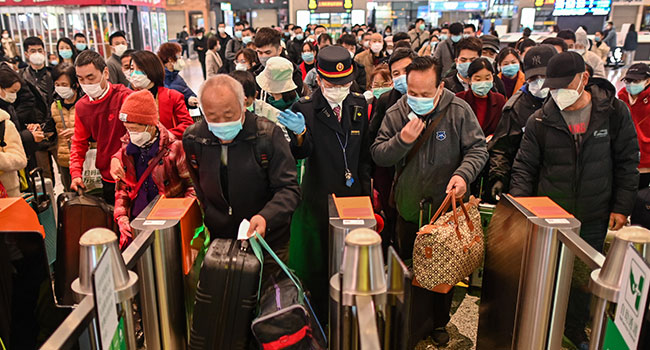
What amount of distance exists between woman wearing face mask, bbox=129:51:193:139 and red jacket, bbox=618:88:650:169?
3.53 m

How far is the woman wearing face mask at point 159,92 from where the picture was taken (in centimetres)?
400

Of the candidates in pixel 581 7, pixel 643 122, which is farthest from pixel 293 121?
pixel 581 7

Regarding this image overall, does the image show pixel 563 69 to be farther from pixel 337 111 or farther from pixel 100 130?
pixel 100 130

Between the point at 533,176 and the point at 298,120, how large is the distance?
1388 millimetres

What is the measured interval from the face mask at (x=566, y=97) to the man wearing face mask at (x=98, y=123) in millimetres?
2715

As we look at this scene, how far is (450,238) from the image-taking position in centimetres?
241

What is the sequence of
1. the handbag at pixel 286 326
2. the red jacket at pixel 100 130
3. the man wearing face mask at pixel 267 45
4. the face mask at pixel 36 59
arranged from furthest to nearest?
the face mask at pixel 36 59 < the man wearing face mask at pixel 267 45 < the red jacket at pixel 100 130 < the handbag at pixel 286 326

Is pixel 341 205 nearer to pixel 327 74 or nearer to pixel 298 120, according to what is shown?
pixel 298 120

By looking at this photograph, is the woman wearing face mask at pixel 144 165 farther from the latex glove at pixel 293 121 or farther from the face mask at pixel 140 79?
the face mask at pixel 140 79

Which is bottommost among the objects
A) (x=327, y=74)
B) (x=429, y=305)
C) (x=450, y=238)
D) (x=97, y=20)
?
(x=429, y=305)

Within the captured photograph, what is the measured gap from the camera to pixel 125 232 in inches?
108


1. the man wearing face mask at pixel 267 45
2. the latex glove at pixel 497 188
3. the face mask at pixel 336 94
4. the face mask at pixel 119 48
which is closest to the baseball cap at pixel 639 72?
Result: the latex glove at pixel 497 188

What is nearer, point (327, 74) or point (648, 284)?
point (648, 284)

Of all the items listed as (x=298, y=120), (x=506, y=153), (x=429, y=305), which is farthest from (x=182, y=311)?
(x=506, y=153)
